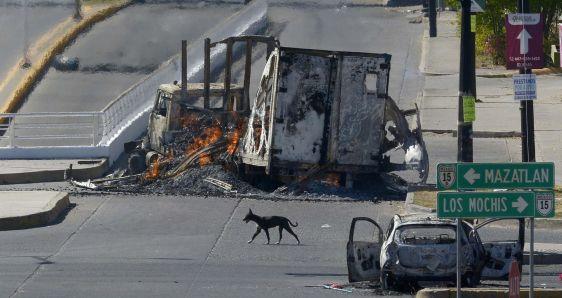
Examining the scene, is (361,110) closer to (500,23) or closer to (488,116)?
(488,116)

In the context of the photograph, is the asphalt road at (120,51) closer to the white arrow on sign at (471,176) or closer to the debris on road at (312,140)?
the debris on road at (312,140)

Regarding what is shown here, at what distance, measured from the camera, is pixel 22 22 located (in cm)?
5553

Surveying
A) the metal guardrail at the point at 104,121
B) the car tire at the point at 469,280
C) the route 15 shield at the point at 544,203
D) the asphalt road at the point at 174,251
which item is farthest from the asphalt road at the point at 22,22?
the route 15 shield at the point at 544,203

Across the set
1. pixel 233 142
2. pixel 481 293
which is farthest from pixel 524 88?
pixel 233 142

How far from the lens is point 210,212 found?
23.5 meters

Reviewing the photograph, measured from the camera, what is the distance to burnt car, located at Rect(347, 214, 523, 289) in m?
16.6

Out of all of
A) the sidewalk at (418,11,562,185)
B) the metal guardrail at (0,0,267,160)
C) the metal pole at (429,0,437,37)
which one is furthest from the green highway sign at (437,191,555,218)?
the metal pole at (429,0,437,37)

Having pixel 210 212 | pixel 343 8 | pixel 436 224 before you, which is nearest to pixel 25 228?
pixel 210 212

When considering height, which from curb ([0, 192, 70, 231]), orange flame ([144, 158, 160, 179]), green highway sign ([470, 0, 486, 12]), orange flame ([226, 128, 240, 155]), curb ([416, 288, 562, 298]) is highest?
green highway sign ([470, 0, 486, 12])

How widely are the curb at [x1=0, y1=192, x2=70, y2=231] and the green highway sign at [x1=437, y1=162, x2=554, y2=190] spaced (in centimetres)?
1031

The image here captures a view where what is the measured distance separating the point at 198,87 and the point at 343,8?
94.2ft

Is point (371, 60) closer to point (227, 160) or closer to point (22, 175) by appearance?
point (227, 160)

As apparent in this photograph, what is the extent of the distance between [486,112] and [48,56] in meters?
19.0

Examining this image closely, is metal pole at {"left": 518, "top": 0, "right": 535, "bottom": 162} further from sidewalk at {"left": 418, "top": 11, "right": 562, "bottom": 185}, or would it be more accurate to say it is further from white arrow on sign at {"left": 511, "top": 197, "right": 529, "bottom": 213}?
white arrow on sign at {"left": 511, "top": 197, "right": 529, "bottom": 213}
